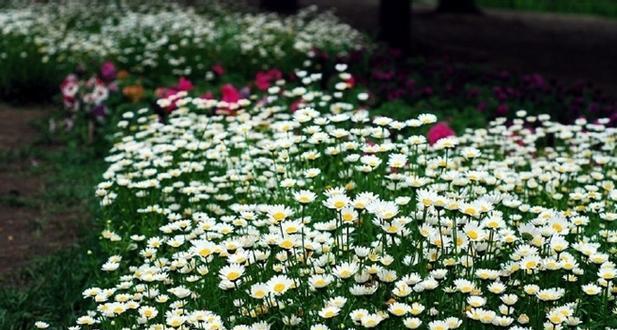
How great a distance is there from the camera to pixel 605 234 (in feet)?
12.4

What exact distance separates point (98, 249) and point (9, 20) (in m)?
9.22

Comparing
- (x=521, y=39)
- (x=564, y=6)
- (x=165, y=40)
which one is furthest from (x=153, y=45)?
(x=564, y=6)

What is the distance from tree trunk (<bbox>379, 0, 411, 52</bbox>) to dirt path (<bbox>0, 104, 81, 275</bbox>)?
7293mm

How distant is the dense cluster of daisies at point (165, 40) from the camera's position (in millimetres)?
11117

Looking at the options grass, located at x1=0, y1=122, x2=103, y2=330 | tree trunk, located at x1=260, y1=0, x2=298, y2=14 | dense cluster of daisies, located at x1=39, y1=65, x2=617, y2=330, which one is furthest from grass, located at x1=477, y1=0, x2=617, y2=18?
dense cluster of daisies, located at x1=39, y1=65, x2=617, y2=330

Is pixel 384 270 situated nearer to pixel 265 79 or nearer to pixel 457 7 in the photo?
pixel 265 79

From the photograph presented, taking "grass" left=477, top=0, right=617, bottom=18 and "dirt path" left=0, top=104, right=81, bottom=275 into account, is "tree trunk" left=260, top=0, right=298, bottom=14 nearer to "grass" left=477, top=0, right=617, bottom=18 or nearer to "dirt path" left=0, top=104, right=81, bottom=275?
"dirt path" left=0, top=104, right=81, bottom=275

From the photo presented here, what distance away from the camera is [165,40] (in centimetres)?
1084

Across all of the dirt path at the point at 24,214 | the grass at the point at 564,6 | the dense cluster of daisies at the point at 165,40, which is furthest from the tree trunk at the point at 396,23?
the grass at the point at 564,6

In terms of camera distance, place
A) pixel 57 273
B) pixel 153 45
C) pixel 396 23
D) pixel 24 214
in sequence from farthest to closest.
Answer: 1. pixel 396 23
2. pixel 153 45
3. pixel 24 214
4. pixel 57 273

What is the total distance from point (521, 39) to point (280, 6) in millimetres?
5291

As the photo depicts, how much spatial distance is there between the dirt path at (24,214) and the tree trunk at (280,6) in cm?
1058

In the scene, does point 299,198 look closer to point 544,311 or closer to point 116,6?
point 544,311

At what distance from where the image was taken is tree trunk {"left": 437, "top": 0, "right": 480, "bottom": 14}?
77.6ft
